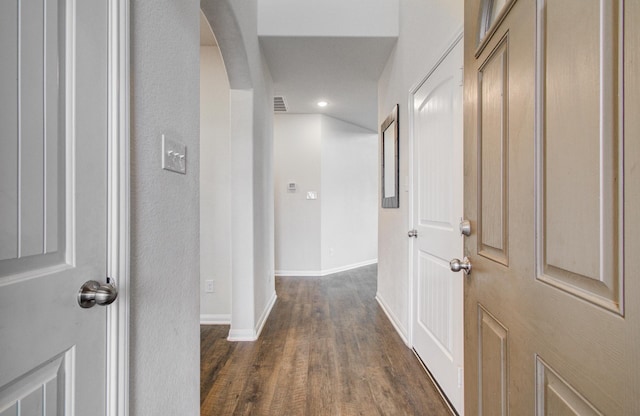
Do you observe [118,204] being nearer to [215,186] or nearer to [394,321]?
[215,186]

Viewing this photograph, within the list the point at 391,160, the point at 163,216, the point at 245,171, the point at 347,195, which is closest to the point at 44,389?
the point at 163,216

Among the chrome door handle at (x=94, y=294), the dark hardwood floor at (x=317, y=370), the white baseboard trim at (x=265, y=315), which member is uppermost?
the chrome door handle at (x=94, y=294)

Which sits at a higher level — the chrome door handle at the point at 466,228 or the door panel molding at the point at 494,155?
the door panel molding at the point at 494,155

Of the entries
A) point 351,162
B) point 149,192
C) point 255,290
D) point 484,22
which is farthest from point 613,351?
point 351,162

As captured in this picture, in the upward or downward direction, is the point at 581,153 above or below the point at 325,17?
below

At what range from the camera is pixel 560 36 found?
1.78 feet

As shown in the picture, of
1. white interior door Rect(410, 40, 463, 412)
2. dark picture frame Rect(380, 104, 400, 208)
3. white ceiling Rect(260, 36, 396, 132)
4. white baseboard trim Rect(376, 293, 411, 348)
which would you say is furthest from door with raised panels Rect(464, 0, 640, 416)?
white ceiling Rect(260, 36, 396, 132)

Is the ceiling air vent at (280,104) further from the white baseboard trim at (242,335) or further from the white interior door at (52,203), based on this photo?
the white interior door at (52,203)

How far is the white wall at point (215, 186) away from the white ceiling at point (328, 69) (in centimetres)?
60

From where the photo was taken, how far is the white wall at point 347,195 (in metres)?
4.97

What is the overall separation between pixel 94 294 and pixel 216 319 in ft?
7.88

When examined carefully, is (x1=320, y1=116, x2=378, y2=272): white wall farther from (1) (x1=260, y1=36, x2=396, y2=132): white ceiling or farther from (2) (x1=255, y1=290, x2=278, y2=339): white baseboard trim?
(2) (x1=255, y1=290, x2=278, y2=339): white baseboard trim

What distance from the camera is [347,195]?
210 inches

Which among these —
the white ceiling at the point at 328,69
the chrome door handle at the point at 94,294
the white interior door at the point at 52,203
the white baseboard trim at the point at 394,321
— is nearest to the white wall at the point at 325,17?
the white ceiling at the point at 328,69
